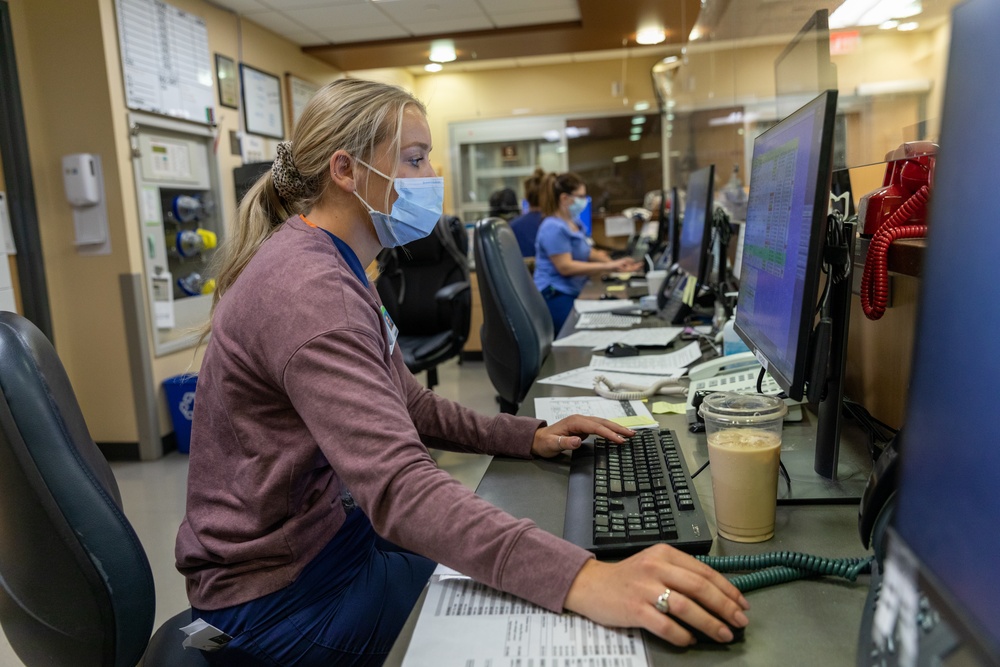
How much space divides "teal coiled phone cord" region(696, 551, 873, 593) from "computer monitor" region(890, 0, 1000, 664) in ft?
1.23

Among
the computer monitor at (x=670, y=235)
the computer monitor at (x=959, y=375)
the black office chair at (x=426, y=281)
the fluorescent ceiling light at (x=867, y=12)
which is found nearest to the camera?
the computer monitor at (x=959, y=375)

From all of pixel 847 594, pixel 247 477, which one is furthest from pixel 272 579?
pixel 847 594

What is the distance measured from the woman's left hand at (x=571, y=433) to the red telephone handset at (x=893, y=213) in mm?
413

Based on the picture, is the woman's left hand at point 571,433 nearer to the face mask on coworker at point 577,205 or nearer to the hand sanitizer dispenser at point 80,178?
the hand sanitizer dispenser at point 80,178

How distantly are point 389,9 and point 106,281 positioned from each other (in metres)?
2.50

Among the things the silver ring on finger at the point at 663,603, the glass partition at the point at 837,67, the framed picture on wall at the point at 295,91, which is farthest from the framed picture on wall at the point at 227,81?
the silver ring on finger at the point at 663,603

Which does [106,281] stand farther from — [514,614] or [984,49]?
[984,49]

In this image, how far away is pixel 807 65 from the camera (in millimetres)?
2217

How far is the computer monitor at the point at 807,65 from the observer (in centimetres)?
204

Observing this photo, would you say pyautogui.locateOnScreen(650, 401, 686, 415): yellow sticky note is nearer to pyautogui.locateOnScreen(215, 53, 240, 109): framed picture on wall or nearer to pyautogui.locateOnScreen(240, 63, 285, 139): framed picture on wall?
pyautogui.locateOnScreen(215, 53, 240, 109): framed picture on wall

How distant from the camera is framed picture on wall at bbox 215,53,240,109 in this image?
4379mm

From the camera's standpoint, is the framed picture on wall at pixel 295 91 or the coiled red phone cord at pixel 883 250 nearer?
the coiled red phone cord at pixel 883 250

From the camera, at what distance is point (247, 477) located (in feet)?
3.14

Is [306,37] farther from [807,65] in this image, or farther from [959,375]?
[959,375]
